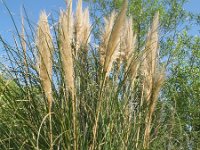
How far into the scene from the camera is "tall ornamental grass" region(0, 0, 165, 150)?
10.6ft

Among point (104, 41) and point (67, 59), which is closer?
point (67, 59)

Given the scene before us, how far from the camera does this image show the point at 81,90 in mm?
3766

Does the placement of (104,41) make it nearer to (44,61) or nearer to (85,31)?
(85,31)

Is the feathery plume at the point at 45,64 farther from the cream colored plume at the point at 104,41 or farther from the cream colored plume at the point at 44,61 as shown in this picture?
the cream colored plume at the point at 104,41

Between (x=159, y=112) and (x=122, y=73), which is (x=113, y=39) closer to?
(x=122, y=73)

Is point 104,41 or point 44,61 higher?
point 104,41

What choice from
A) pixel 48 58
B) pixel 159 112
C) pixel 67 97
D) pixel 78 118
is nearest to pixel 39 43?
pixel 48 58

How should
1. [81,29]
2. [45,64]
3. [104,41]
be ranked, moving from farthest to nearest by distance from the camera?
[81,29] < [104,41] < [45,64]

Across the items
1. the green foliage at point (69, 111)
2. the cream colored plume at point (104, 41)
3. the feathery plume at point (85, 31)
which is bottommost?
the green foliage at point (69, 111)

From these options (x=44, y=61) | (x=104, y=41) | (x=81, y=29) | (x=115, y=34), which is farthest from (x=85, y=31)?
(x=44, y=61)

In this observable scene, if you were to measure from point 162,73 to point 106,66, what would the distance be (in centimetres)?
75

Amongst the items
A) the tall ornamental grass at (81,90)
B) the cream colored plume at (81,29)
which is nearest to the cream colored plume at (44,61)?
the tall ornamental grass at (81,90)

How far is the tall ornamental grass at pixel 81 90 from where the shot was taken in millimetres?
3234

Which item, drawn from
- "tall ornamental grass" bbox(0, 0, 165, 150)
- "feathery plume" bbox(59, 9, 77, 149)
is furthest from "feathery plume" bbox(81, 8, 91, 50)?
"feathery plume" bbox(59, 9, 77, 149)
